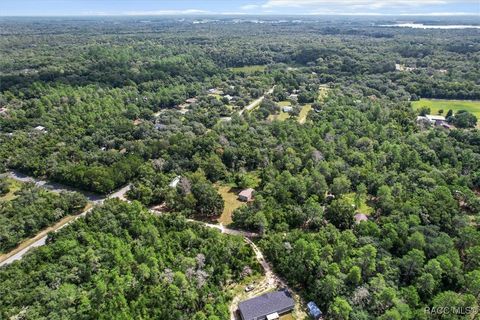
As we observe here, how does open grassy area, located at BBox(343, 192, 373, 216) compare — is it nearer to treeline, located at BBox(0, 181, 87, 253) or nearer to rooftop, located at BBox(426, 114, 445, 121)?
treeline, located at BBox(0, 181, 87, 253)

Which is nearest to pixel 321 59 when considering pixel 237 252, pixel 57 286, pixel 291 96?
pixel 291 96

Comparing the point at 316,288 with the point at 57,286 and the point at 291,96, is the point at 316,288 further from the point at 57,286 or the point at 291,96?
the point at 291,96

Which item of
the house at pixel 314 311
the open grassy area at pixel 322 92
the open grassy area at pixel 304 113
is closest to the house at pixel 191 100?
the open grassy area at pixel 304 113

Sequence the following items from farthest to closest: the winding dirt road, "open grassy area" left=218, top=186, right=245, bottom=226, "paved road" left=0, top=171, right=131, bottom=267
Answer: "open grassy area" left=218, top=186, right=245, bottom=226 < "paved road" left=0, top=171, right=131, bottom=267 < the winding dirt road

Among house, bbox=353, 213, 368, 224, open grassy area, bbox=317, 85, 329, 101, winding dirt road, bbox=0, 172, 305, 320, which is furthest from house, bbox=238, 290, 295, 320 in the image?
open grassy area, bbox=317, 85, 329, 101

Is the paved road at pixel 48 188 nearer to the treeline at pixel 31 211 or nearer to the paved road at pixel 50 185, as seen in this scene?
the paved road at pixel 50 185

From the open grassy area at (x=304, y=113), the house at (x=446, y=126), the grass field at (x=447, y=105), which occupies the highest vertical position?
the house at (x=446, y=126)
